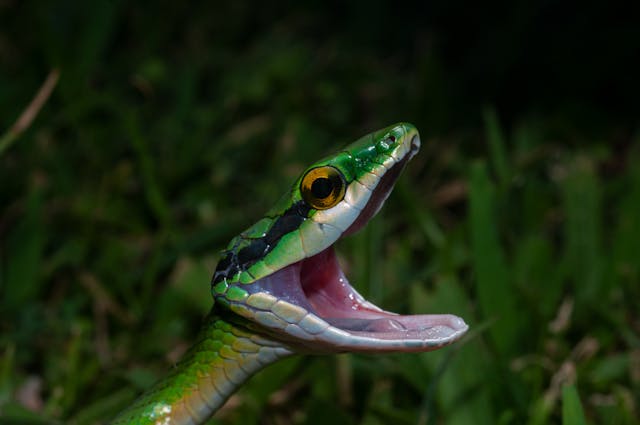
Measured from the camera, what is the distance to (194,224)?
3736mm

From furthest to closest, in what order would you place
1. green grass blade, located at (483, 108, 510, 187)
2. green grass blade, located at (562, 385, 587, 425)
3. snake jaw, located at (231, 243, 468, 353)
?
green grass blade, located at (483, 108, 510, 187), green grass blade, located at (562, 385, 587, 425), snake jaw, located at (231, 243, 468, 353)

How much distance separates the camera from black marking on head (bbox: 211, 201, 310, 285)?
6.63ft

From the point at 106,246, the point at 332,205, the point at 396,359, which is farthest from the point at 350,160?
the point at 106,246

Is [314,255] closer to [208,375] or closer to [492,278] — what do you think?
[208,375]

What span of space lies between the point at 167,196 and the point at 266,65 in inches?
46.2

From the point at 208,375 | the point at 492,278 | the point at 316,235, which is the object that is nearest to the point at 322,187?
the point at 316,235

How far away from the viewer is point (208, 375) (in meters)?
2.11

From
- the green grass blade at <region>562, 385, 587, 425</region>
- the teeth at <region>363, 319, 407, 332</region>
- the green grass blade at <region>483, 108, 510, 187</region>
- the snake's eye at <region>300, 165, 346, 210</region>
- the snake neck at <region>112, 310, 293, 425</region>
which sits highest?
the snake's eye at <region>300, 165, 346, 210</region>

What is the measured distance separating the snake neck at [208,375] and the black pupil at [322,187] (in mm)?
358

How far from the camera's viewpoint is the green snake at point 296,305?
196 cm

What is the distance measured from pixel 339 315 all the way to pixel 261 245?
24 cm

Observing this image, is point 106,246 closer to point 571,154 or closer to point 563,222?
point 563,222

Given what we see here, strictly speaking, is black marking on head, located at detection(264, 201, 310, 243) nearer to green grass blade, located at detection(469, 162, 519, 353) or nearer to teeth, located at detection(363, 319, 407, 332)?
teeth, located at detection(363, 319, 407, 332)

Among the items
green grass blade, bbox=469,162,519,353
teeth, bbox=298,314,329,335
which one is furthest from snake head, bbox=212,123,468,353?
green grass blade, bbox=469,162,519,353
